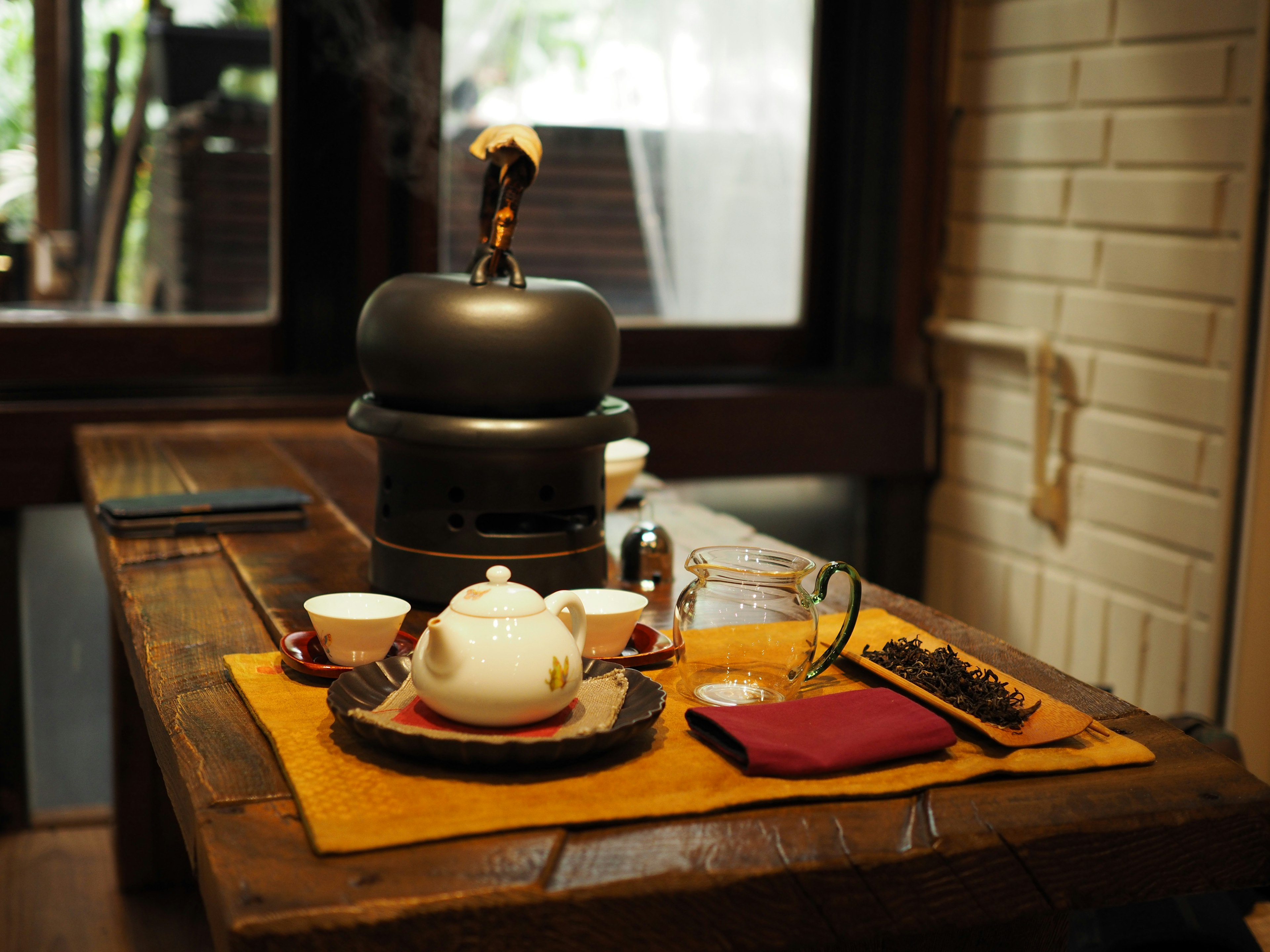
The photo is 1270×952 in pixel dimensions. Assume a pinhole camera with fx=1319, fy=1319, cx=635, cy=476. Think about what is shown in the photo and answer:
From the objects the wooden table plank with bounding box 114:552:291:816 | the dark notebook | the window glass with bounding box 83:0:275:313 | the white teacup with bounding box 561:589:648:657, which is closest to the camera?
the wooden table plank with bounding box 114:552:291:816

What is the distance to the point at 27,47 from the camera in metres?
2.54

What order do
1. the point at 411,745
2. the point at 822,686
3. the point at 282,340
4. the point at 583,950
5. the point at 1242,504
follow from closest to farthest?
the point at 583,950 < the point at 411,745 < the point at 822,686 < the point at 1242,504 < the point at 282,340

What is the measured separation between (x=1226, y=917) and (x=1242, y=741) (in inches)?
23.2

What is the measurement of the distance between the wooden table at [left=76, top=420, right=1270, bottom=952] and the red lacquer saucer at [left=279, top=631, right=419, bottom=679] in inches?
2.2

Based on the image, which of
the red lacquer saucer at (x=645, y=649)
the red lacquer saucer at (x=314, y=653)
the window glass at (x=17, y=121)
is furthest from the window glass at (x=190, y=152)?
the red lacquer saucer at (x=645, y=649)

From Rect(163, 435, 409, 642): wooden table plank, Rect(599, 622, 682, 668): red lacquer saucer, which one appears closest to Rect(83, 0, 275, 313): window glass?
Rect(163, 435, 409, 642): wooden table plank

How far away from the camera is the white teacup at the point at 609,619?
1157 millimetres

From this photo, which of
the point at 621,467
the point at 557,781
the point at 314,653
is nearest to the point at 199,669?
the point at 314,653

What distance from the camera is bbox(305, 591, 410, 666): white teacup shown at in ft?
3.69

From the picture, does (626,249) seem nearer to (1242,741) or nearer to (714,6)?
(714,6)

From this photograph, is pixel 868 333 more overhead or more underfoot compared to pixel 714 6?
more underfoot

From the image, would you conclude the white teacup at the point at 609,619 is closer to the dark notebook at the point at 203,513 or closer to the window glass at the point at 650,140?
the dark notebook at the point at 203,513

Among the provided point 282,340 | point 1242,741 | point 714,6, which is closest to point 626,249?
point 714,6

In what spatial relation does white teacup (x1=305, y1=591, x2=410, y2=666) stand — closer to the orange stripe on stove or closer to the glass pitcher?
the orange stripe on stove
